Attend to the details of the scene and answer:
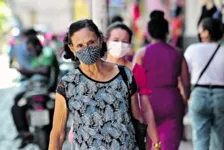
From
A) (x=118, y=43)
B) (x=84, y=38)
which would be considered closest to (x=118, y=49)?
(x=118, y=43)

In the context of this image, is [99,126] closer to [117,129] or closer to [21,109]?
[117,129]

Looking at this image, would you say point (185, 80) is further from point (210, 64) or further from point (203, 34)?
point (203, 34)

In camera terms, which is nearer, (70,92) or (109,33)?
(70,92)

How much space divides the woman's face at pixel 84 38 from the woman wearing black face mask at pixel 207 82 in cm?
277

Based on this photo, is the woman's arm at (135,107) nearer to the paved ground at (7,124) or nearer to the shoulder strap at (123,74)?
the shoulder strap at (123,74)

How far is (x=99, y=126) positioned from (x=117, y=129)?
11 cm

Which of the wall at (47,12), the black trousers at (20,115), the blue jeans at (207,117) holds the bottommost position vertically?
the wall at (47,12)

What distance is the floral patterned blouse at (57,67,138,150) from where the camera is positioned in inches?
148

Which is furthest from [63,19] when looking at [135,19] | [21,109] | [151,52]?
[151,52]

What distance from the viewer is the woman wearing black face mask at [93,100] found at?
12.3 feet

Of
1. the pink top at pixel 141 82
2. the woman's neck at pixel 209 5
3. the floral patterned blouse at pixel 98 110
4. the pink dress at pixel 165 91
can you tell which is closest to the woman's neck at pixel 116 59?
the pink dress at pixel 165 91

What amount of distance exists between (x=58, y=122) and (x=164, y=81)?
6.81ft

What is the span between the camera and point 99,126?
375cm

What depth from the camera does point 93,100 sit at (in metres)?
3.77
